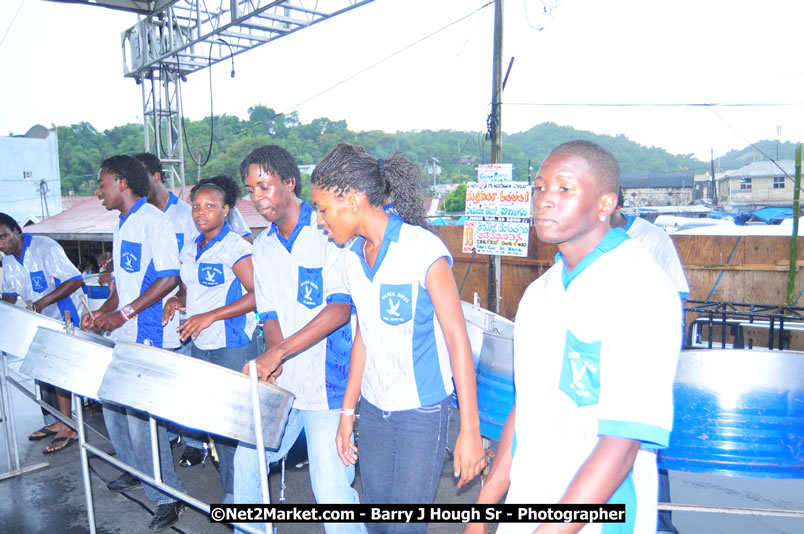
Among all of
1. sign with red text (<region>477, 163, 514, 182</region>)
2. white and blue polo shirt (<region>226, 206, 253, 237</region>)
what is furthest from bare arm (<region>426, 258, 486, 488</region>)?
sign with red text (<region>477, 163, 514, 182</region>)

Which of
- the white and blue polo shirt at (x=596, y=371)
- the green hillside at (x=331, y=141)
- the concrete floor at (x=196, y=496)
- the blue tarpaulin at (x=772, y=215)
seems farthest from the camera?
the green hillside at (x=331, y=141)

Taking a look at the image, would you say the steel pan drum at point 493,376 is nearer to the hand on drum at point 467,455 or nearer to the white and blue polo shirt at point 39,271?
the hand on drum at point 467,455

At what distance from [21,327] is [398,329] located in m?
1.52

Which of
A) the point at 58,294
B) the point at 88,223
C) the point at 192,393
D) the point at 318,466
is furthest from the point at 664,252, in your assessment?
the point at 88,223

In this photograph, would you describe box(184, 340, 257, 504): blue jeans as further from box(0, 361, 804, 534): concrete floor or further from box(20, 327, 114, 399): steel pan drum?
box(20, 327, 114, 399): steel pan drum

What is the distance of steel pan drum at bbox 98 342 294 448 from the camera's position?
122 cm

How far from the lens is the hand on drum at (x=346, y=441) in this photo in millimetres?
1545

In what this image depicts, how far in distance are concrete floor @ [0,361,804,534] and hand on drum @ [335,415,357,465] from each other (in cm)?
102

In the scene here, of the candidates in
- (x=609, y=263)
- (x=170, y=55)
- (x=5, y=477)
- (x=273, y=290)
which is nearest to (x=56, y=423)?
(x=5, y=477)

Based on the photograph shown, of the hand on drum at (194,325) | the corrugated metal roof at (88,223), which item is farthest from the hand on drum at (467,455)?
the corrugated metal roof at (88,223)

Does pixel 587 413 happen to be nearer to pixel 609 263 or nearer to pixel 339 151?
pixel 609 263

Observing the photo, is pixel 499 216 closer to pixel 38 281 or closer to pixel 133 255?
pixel 133 255

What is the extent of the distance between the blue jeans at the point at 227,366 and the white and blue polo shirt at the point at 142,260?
1.02 feet

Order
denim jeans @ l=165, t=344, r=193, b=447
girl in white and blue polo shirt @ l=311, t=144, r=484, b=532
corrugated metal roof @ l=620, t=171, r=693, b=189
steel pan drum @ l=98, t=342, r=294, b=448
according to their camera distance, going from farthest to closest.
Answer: corrugated metal roof @ l=620, t=171, r=693, b=189 → denim jeans @ l=165, t=344, r=193, b=447 → girl in white and blue polo shirt @ l=311, t=144, r=484, b=532 → steel pan drum @ l=98, t=342, r=294, b=448
